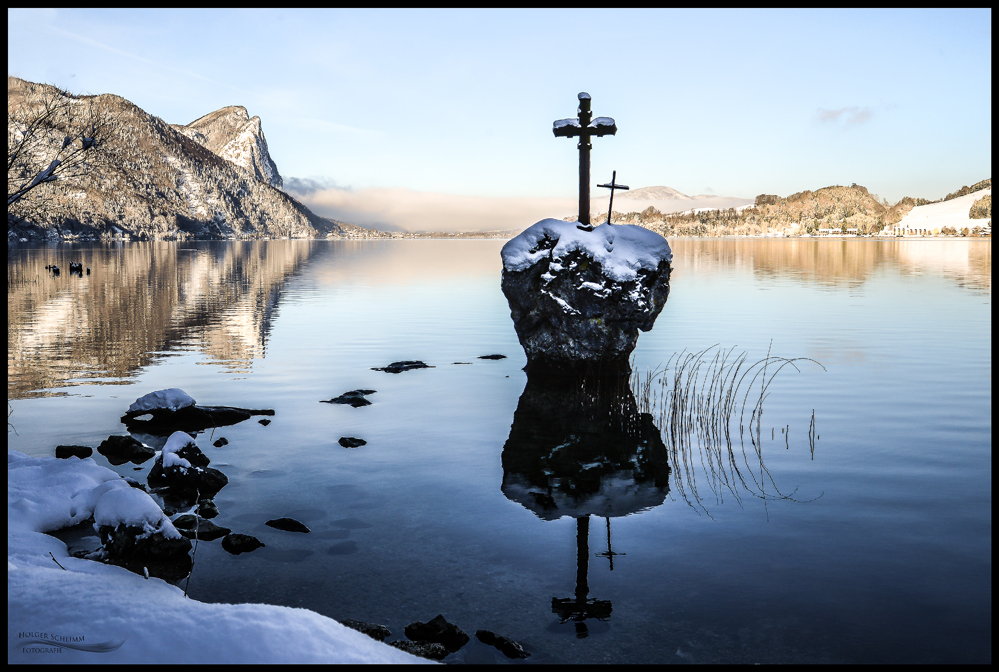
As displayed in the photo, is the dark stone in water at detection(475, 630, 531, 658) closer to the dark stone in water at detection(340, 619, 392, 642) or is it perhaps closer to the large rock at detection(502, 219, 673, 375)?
the dark stone in water at detection(340, 619, 392, 642)

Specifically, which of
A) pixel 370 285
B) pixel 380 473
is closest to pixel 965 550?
pixel 380 473

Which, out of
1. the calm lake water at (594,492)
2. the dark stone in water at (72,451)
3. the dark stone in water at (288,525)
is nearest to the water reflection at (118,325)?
the calm lake water at (594,492)

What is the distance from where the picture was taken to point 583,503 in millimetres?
10578

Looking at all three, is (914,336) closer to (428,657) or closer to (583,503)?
(583,503)

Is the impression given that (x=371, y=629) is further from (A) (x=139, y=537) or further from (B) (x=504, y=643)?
(A) (x=139, y=537)

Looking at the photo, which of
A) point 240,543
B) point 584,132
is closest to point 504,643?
point 240,543

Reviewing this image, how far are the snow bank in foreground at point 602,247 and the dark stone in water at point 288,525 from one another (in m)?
10.6

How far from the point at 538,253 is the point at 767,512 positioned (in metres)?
10.0

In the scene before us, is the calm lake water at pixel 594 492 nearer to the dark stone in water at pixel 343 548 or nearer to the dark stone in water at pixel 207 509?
the dark stone in water at pixel 343 548

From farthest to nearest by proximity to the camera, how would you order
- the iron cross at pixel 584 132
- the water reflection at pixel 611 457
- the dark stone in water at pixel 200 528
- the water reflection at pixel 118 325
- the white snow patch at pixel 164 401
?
the water reflection at pixel 118 325 < the iron cross at pixel 584 132 < the white snow patch at pixel 164 401 < the water reflection at pixel 611 457 < the dark stone in water at pixel 200 528

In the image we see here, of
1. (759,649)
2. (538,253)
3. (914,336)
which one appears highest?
(538,253)

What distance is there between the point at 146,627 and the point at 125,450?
26.5 ft

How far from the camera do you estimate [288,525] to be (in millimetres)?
9445

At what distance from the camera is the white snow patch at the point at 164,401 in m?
15.0
